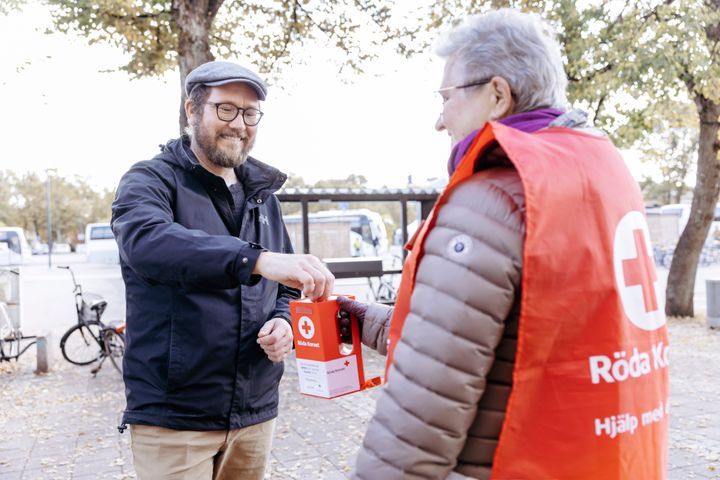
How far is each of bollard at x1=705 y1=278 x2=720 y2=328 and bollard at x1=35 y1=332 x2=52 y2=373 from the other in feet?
36.5

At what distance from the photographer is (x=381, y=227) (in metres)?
28.9

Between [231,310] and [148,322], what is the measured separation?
0.25 m

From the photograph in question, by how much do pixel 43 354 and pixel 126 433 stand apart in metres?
3.94

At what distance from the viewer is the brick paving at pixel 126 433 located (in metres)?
5.34

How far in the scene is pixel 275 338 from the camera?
2.18m

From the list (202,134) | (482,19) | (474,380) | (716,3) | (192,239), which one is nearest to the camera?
(474,380)

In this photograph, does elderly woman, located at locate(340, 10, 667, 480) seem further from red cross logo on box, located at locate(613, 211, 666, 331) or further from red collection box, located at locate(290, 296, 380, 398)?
red collection box, located at locate(290, 296, 380, 398)

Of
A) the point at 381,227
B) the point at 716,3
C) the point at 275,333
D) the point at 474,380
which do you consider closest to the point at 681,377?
the point at 716,3

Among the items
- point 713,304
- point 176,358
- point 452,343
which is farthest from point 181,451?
point 713,304

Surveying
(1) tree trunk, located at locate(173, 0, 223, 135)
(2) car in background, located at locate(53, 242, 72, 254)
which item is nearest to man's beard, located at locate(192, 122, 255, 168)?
(1) tree trunk, located at locate(173, 0, 223, 135)

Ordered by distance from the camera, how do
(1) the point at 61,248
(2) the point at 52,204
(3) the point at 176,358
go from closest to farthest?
(3) the point at 176,358, (2) the point at 52,204, (1) the point at 61,248

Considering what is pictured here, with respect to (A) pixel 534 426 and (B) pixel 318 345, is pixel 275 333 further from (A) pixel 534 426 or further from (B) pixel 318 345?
(A) pixel 534 426

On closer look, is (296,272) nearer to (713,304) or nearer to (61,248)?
(713,304)

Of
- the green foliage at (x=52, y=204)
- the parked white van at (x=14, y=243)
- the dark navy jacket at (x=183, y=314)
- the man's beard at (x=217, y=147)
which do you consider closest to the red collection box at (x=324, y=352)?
the dark navy jacket at (x=183, y=314)
